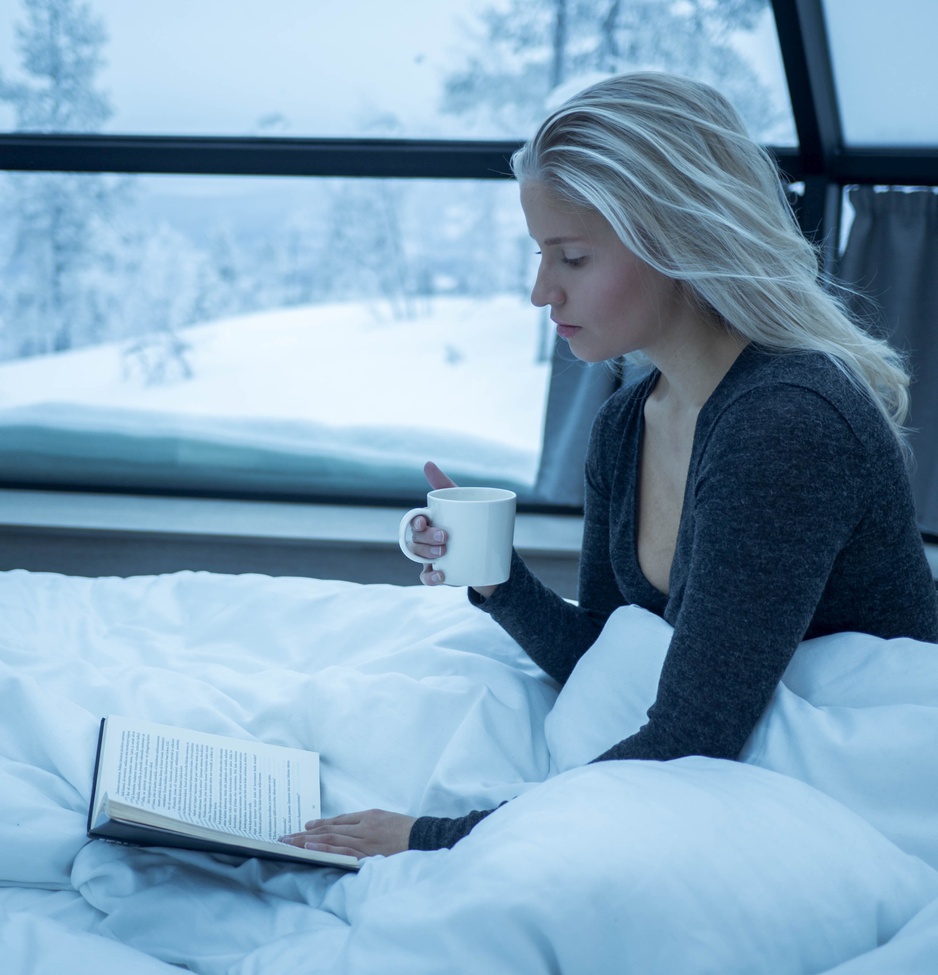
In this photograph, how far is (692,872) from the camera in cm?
66

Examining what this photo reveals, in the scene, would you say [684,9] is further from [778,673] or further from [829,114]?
[778,673]

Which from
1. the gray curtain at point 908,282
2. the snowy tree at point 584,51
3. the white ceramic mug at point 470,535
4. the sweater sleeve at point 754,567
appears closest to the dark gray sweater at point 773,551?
the sweater sleeve at point 754,567

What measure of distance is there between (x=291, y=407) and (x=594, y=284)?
2.07 metres

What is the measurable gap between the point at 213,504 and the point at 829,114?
200 cm

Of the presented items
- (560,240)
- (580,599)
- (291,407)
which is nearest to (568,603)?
(580,599)

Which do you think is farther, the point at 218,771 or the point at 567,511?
the point at 567,511

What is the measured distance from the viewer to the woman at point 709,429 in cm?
88

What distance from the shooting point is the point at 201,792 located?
3.21ft

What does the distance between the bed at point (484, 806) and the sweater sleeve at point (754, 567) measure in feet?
0.20

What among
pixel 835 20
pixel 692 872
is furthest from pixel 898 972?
pixel 835 20

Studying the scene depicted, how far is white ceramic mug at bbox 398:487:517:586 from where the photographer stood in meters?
1.11

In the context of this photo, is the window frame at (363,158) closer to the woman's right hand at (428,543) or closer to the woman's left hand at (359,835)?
the woman's right hand at (428,543)

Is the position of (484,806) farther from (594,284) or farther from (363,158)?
(363,158)

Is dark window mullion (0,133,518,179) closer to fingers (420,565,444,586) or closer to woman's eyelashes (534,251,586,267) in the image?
woman's eyelashes (534,251,586,267)
